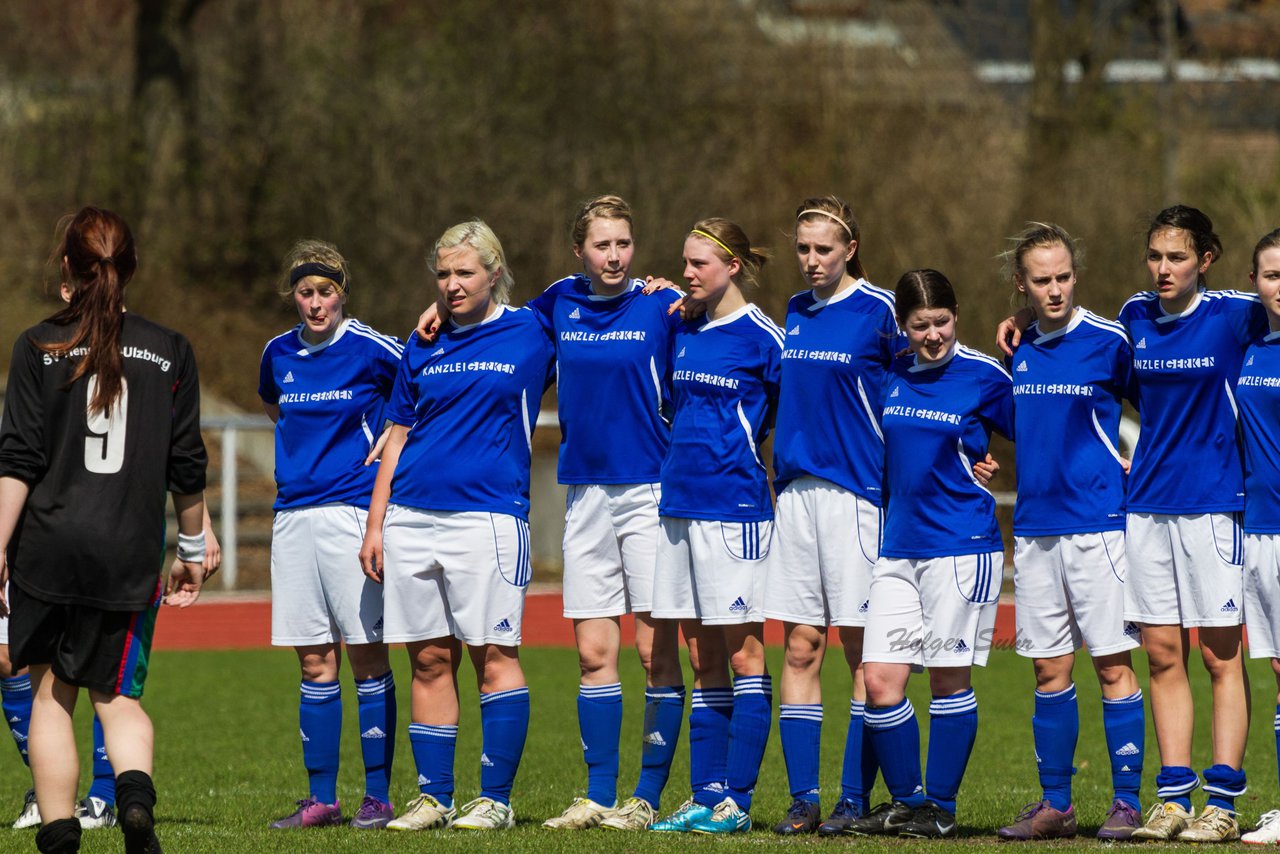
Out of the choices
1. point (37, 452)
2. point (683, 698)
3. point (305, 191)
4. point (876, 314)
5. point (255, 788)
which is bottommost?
point (255, 788)

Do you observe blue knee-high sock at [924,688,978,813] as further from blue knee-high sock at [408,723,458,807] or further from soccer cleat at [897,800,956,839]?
blue knee-high sock at [408,723,458,807]

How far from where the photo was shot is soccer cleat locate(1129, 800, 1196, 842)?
6.12 meters

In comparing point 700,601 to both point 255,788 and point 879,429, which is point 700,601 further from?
point 255,788

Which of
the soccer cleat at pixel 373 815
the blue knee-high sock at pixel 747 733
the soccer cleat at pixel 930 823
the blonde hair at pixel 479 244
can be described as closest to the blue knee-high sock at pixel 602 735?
the blue knee-high sock at pixel 747 733

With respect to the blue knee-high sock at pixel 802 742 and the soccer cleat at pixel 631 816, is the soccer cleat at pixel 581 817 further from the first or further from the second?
the blue knee-high sock at pixel 802 742

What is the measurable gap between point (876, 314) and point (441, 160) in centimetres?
1665

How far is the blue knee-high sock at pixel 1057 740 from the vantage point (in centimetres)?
646

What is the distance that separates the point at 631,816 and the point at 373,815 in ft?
3.19

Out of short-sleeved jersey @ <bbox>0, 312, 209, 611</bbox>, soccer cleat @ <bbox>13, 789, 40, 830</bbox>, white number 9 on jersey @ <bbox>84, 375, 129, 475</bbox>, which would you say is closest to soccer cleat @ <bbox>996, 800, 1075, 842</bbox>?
short-sleeved jersey @ <bbox>0, 312, 209, 611</bbox>

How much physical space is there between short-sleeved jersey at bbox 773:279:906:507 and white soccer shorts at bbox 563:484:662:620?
1.79 feet

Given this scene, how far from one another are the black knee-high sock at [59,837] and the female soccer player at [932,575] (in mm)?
2626

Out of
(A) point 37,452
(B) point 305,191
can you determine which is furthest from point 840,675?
(B) point 305,191

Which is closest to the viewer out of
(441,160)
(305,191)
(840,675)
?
(840,675)

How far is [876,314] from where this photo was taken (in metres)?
6.66
